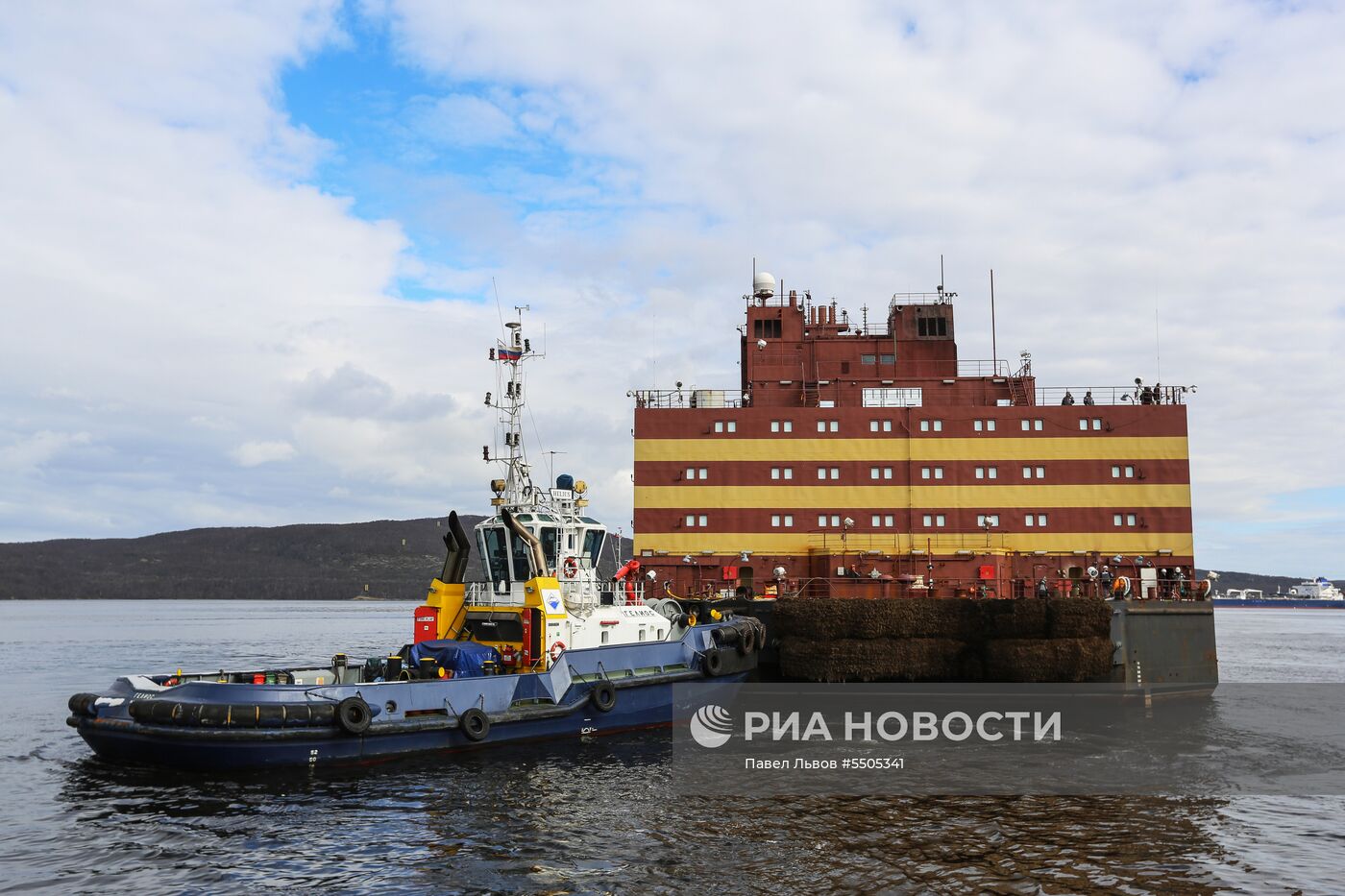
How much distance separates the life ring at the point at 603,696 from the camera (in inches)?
803

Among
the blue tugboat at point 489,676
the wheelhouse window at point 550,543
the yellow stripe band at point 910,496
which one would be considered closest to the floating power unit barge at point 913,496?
the yellow stripe band at point 910,496

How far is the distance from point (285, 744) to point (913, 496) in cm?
2403

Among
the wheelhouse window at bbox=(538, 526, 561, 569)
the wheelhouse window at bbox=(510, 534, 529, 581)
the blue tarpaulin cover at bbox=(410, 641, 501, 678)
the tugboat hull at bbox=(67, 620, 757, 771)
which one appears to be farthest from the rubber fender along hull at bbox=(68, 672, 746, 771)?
the wheelhouse window at bbox=(538, 526, 561, 569)

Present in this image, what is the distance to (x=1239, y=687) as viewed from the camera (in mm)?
34656

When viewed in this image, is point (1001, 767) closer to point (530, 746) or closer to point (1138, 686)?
point (530, 746)

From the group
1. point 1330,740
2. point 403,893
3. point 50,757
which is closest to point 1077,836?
point 403,893

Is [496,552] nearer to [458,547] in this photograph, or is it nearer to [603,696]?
[458,547]

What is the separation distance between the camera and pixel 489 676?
1912cm

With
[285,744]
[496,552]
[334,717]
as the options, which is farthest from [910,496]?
[285,744]

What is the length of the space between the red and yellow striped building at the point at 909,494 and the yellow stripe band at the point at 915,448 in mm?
50

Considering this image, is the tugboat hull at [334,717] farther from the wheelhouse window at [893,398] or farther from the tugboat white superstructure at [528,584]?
the wheelhouse window at [893,398]

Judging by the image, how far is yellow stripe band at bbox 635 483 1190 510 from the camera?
112 ft

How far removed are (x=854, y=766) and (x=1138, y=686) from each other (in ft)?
48.2

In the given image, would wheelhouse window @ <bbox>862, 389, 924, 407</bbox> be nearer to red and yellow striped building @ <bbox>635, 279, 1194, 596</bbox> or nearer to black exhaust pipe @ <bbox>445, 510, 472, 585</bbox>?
red and yellow striped building @ <bbox>635, 279, 1194, 596</bbox>
